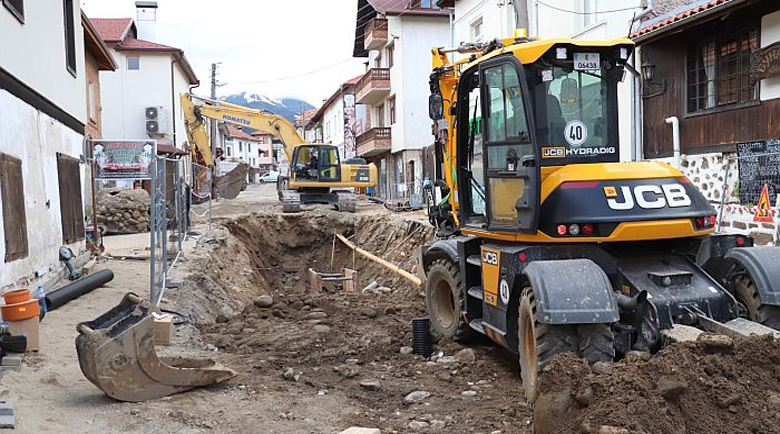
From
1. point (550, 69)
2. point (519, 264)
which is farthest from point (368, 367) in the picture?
point (550, 69)

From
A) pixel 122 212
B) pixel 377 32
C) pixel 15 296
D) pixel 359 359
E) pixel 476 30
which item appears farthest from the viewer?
pixel 377 32

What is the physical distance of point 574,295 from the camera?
5262 mm

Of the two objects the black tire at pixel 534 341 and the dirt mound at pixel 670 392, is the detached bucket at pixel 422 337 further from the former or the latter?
the dirt mound at pixel 670 392

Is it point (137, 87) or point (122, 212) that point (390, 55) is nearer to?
A: point (137, 87)

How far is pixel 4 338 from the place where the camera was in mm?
6285

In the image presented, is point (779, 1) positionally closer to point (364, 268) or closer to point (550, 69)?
point (550, 69)

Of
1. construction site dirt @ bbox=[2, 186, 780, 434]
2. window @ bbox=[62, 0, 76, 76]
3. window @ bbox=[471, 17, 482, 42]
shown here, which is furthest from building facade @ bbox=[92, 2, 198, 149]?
construction site dirt @ bbox=[2, 186, 780, 434]

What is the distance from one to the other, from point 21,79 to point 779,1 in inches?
430

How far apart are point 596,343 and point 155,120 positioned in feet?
107

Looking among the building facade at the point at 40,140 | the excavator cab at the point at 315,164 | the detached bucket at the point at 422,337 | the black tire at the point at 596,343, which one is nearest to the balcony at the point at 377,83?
the excavator cab at the point at 315,164

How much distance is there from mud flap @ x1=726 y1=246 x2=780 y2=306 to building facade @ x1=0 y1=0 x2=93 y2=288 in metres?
7.59

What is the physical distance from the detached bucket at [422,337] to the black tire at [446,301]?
274 millimetres

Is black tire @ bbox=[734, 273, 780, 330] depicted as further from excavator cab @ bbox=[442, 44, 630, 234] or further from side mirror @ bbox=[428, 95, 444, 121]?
side mirror @ bbox=[428, 95, 444, 121]

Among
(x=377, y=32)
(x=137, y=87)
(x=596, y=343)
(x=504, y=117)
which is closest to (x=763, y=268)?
(x=596, y=343)
